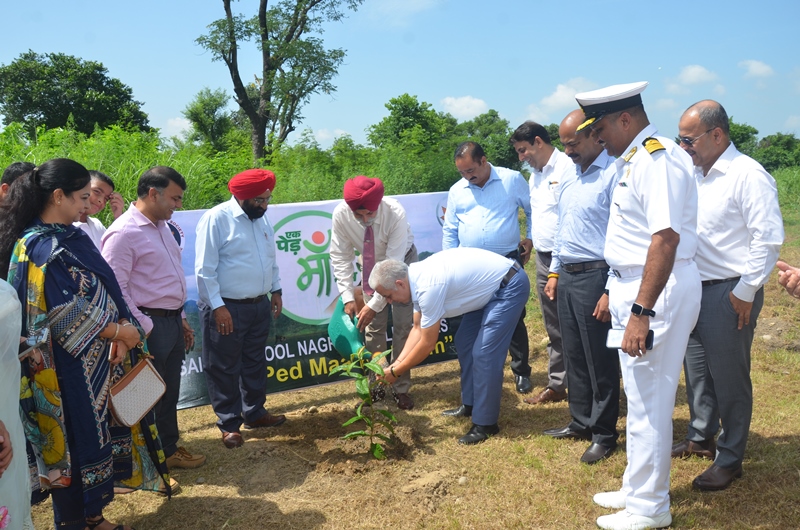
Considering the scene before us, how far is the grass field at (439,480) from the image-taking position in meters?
2.98

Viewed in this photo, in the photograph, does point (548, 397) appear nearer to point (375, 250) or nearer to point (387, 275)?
point (375, 250)

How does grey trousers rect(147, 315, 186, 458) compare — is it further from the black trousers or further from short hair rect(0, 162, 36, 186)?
the black trousers

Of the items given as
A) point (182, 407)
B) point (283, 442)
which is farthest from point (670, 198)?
point (182, 407)

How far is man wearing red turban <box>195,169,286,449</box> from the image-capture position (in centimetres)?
387

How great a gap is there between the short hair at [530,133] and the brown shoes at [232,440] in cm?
315

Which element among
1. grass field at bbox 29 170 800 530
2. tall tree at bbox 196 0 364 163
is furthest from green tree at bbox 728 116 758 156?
grass field at bbox 29 170 800 530

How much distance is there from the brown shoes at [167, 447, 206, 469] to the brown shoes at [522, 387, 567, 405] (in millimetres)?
2510

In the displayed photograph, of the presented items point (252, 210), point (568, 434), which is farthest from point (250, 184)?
point (568, 434)

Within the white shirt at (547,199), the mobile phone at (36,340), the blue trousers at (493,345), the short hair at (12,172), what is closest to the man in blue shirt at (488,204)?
the white shirt at (547,199)

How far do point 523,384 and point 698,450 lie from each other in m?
1.62

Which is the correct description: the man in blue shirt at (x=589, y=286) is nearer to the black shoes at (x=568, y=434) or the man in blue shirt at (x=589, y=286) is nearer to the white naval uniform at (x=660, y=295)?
the black shoes at (x=568, y=434)

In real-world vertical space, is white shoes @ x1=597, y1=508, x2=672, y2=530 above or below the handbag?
below

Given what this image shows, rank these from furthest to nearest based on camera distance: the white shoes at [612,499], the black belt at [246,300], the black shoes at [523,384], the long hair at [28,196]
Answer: the black shoes at [523,384]
the black belt at [246,300]
the white shoes at [612,499]
the long hair at [28,196]

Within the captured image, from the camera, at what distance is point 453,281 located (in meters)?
3.66
